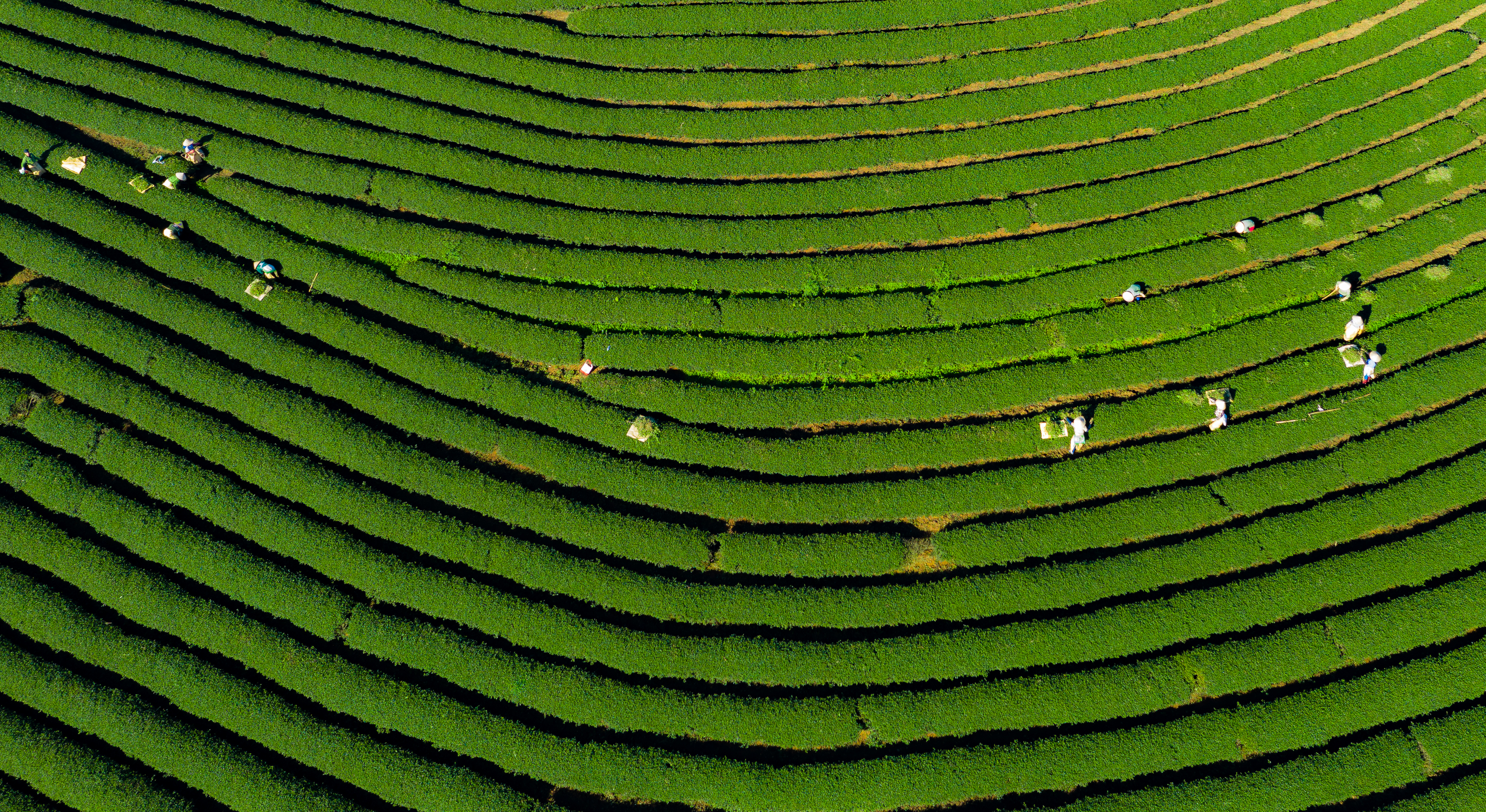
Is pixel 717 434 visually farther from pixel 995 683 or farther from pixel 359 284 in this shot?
pixel 359 284

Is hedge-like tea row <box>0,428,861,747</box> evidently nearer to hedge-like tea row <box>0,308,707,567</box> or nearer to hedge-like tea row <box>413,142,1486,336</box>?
hedge-like tea row <box>0,308,707,567</box>

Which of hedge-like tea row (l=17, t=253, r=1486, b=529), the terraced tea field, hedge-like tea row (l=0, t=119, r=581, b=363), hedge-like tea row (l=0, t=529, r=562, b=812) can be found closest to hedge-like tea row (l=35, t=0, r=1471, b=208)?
the terraced tea field

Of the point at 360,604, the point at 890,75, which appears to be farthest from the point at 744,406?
the point at 890,75

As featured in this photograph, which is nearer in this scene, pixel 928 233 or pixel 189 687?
pixel 189 687

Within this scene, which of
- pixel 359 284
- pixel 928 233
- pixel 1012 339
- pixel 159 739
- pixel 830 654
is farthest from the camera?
pixel 928 233

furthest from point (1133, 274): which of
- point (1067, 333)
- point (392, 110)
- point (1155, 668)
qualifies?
point (392, 110)

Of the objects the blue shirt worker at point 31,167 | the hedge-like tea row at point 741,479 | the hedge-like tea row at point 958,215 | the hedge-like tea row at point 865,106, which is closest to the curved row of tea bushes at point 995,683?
the hedge-like tea row at point 741,479

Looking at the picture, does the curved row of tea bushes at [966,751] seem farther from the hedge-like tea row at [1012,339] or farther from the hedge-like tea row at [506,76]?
the hedge-like tea row at [506,76]

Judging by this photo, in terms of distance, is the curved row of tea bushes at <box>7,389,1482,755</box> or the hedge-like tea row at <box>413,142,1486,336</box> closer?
the curved row of tea bushes at <box>7,389,1482,755</box>

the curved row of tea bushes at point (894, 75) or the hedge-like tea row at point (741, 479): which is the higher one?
the curved row of tea bushes at point (894, 75)
